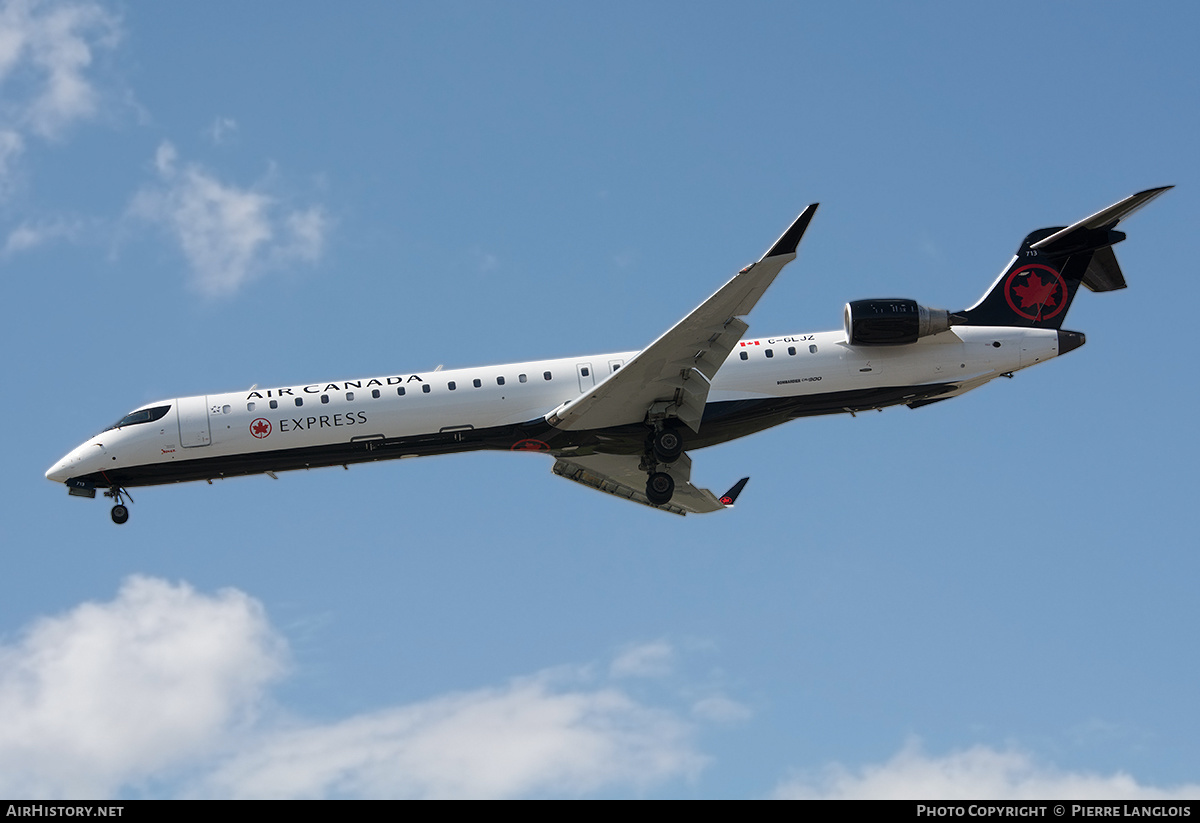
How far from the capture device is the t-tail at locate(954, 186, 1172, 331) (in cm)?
2942

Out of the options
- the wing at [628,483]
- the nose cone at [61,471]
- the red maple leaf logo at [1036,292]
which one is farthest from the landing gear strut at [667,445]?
the nose cone at [61,471]

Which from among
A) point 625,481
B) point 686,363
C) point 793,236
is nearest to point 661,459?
point 686,363

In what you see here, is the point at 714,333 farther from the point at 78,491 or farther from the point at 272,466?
the point at 78,491

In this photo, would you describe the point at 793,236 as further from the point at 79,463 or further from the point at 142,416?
the point at 79,463

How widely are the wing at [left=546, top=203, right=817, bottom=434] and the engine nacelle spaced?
366 cm

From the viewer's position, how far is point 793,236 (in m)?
23.6

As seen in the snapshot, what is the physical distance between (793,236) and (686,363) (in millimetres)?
4050

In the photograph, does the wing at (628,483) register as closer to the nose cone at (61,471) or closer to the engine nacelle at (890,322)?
the engine nacelle at (890,322)

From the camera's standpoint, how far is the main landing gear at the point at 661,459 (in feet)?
90.5

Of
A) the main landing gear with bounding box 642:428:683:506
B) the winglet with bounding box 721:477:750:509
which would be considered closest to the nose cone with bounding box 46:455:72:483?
the main landing gear with bounding box 642:428:683:506

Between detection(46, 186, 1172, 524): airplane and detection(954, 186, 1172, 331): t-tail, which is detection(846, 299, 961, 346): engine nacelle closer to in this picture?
detection(46, 186, 1172, 524): airplane

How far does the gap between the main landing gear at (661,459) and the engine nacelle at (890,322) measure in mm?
4691
